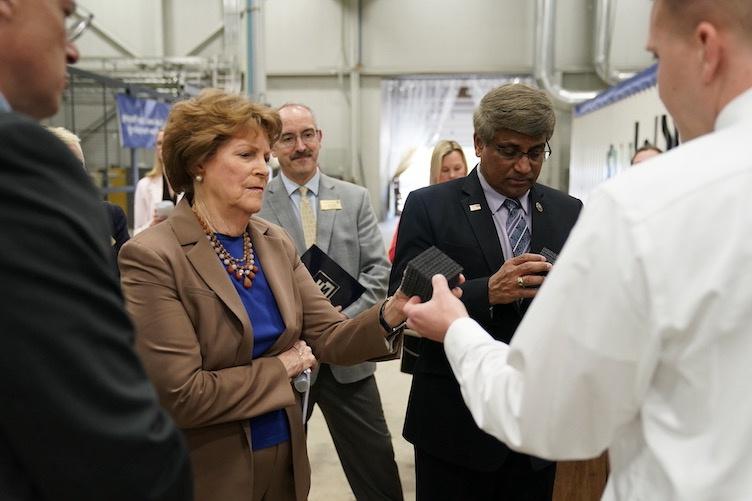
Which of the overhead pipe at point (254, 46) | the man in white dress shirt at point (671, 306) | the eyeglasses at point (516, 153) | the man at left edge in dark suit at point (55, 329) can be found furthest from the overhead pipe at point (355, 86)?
the man at left edge in dark suit at point (55, 329)

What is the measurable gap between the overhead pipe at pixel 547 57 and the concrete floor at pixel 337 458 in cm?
718

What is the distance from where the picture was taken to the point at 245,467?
1.83 metres

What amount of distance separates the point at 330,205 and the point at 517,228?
4.13 feet

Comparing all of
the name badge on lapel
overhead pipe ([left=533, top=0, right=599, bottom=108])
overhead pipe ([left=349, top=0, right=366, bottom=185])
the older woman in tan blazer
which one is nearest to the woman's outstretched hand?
the older woman in tan blazer

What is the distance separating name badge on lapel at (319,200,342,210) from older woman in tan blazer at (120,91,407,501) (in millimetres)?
1093

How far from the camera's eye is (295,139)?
3.38m

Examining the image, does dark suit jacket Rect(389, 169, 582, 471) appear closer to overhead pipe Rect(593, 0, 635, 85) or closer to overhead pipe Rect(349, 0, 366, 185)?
overhead pipe Rect(593, 0, 635, 85)

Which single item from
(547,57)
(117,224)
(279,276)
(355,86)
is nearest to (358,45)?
(355,86)

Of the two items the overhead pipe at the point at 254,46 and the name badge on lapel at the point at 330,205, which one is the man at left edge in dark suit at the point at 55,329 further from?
the overhead pipe at the point at 254,46

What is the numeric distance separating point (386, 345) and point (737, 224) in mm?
1230

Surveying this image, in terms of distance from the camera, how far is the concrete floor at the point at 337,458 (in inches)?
150

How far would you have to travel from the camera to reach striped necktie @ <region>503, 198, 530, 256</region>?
7.26ft

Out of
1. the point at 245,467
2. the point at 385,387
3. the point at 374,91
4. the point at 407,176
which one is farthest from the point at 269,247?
the point at 407,176

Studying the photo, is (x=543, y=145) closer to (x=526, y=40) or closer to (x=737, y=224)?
(x=737, y=224)
